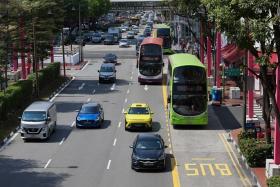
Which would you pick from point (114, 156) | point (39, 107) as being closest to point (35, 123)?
point (39, 107)

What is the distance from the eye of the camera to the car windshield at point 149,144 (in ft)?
108

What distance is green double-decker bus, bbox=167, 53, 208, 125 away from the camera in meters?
41.9

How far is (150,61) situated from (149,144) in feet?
96.6

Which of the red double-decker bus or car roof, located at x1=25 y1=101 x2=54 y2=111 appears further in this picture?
the red double-decker bus

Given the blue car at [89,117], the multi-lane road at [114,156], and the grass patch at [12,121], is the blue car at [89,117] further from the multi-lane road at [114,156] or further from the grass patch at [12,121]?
the grass patch at [12,121]

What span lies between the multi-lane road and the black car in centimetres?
46

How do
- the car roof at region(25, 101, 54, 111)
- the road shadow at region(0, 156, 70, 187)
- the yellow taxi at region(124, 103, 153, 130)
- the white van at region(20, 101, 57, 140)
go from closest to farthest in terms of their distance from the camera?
the road shadow at region(0, 156, 70, 187) < the white van at region(20, 101, 57, 140) < the car roof at region(25, 101, 54, 111) < the yellow taxi at region(124, 103, 153, 130)

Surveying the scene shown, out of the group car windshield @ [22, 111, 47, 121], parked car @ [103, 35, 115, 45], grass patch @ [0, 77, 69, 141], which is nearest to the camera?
car windshield @ [22, 111, 47, 121]

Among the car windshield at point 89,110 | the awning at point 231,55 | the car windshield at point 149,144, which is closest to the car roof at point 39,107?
the car windshield at point 89,110

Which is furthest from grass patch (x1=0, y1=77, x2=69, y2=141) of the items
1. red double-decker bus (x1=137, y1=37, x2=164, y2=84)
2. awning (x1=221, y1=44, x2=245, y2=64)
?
awning (x1=221, y1=44, x2=245, y2=64)

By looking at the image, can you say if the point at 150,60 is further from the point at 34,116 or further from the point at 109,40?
the point at 109,40

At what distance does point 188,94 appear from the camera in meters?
42.2

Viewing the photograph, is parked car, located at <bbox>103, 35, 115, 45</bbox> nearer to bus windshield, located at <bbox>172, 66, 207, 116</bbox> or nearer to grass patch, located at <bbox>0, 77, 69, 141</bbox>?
grass patch, located at <bbox>0, 77, 69, 141</bbox>

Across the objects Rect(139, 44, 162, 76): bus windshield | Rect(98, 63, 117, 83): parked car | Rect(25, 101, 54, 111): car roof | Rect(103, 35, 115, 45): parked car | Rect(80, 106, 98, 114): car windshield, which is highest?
Rect(103, 35, 115, 45): parked car
